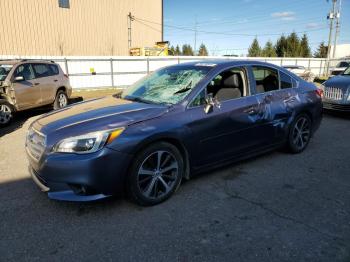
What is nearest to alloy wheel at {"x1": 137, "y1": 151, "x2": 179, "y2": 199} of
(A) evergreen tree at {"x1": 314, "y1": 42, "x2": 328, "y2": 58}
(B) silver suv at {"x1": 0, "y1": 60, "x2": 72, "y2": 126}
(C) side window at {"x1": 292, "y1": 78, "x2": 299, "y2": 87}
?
(C) side window at {"x1": 292, "y1": 78, "x2": 299, "y2": 87}

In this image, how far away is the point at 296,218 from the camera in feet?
11.2

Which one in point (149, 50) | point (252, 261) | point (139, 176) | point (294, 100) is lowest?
point (252, 261)

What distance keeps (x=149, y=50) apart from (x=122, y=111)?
25.2 meters

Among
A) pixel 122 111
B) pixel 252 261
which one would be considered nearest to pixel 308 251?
pixel 252 261

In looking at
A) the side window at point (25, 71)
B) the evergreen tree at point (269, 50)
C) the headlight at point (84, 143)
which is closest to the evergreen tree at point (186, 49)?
the evergreen tree at point (269, 50)

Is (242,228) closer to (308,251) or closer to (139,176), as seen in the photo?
(308,251)

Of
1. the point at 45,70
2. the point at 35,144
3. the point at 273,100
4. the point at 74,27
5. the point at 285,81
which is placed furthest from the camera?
the point at 74,27

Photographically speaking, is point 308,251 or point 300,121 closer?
point 308,251

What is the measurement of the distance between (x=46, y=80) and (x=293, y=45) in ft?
195

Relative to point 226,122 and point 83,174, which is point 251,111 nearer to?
point 226,122

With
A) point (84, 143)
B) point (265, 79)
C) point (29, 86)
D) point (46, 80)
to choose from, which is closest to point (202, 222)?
point (84, 143)

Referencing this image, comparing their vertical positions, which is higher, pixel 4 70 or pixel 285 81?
pixel 4 70

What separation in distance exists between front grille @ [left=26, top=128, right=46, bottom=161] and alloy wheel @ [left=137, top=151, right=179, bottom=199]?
1.06 metres

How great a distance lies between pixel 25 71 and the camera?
9.30m
